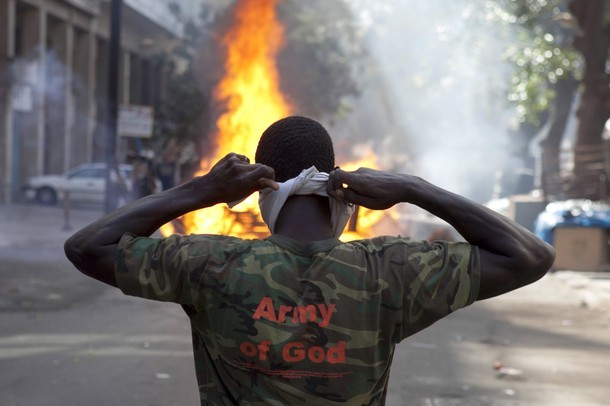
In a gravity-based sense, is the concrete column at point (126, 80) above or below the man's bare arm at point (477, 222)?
above

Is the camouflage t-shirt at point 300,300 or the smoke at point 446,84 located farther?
the smoke at point 446,84

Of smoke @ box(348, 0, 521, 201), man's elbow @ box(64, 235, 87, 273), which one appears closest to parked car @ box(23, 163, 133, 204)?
smoke @ box(348, 0, 521, 201)

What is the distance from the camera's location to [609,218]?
59.8ft

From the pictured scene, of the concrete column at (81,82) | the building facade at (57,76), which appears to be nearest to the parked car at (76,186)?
the building facade at (57,76)

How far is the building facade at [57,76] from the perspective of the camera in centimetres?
3205

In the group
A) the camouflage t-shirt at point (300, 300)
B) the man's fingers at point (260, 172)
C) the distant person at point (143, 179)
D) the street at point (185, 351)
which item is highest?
the distant person at point (143, 179)

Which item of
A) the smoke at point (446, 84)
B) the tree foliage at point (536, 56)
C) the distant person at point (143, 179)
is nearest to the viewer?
the distant person at point (143, 179)

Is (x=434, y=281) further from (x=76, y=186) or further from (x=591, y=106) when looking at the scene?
(x=76, y=186)

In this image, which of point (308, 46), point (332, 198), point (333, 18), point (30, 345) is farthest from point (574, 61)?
point (332, 198)

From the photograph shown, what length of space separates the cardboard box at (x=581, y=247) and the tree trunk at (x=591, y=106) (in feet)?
19.7

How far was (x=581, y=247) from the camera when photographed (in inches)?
719

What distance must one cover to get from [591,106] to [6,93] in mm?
16670

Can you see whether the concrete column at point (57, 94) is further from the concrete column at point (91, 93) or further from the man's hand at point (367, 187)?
the man's hand at point (367, 187)

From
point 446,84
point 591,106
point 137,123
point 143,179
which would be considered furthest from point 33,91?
point 446,84
